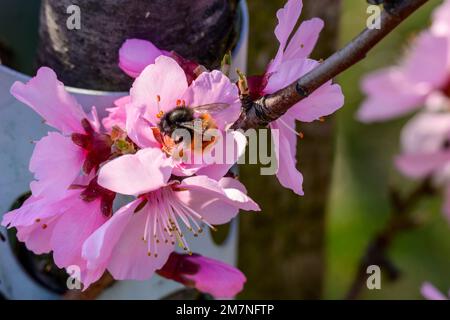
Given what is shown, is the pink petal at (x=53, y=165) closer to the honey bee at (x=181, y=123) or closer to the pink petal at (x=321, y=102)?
the honey bee at (x=181, y=123)

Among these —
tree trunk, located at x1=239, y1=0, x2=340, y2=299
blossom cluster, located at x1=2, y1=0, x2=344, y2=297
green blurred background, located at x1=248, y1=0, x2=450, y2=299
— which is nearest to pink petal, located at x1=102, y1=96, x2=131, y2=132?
blossom cluster, located at x1=2, y1=0, x2=344, y2=297

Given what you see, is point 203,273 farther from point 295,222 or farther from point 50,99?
point 295,222

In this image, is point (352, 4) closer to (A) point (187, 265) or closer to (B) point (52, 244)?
(A) point (187, 265)

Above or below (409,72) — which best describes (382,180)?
below

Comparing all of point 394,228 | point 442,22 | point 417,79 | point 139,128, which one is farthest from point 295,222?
point 139,128

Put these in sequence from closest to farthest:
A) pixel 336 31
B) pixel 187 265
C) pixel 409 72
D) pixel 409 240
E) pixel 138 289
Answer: pixel 187 265 → pixel 138 289 → pixel 409 72 → pixel 336 31 → pixel 409 240

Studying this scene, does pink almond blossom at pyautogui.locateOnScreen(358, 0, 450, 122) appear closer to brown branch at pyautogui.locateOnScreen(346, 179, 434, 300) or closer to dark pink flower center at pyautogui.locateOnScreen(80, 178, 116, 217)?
brown branch at pyautogui.locateOnScreen(346, 179, 434, 300)
